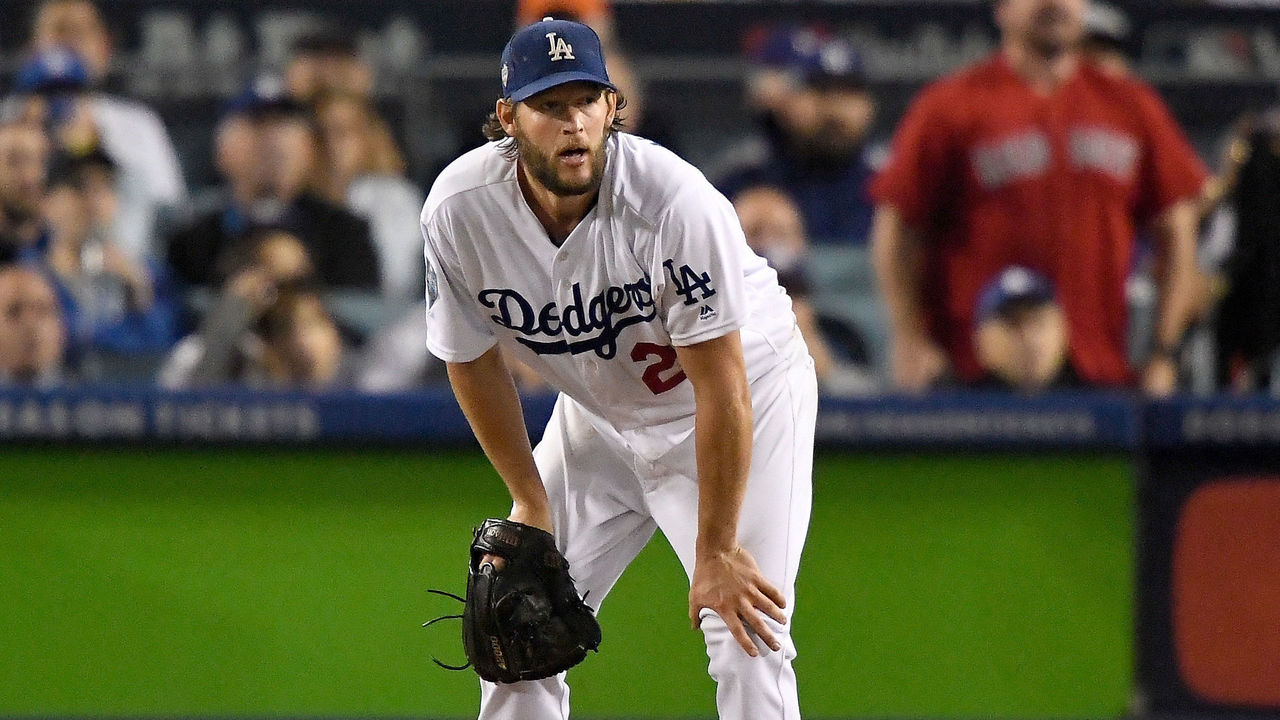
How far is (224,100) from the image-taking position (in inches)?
244

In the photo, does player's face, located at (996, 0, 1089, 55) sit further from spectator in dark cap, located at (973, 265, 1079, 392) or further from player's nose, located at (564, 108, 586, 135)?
player's nose, located at (564, 108, 586, 135)

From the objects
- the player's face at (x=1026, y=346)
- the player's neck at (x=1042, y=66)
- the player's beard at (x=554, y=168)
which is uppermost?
the player's neck at (x=1042, y=66)

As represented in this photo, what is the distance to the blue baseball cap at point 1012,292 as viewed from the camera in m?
4.60

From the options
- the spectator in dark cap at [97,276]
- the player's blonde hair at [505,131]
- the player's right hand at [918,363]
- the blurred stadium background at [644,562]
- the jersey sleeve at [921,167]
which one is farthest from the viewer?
the spectator in dark cap at [97,276]

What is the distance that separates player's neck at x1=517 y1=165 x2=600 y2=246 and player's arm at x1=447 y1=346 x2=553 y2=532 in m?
0.32

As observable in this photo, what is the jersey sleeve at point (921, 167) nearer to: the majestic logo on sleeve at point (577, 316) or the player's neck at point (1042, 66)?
the player's neck at point (1042, 66)

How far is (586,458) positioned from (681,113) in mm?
3092

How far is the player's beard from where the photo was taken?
2.79m

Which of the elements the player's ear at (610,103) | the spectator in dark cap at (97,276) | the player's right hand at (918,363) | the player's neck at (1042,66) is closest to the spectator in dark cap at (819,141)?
the player's neck at (1042,66)

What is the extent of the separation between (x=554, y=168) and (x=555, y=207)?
16cm

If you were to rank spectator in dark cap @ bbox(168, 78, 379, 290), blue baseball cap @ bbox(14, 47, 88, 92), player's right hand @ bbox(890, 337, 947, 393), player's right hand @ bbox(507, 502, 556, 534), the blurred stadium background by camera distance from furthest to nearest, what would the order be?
blue baseball cap @ bbox(14, 47, 88, 92) → spectator in dark cap @ bbox(168, 78, 379, 290) → player's right hand @ bbox(890, 337, 947, 393) → the blurred stadium background → player's right hand @ bbox(507, 502, 556, 534)

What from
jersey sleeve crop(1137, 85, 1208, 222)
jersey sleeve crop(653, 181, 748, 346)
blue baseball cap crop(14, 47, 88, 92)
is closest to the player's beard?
jersey sleeve crop(653, 181, 748, 346)

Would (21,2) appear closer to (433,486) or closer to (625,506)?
(433,486)

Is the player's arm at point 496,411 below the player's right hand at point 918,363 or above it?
above
